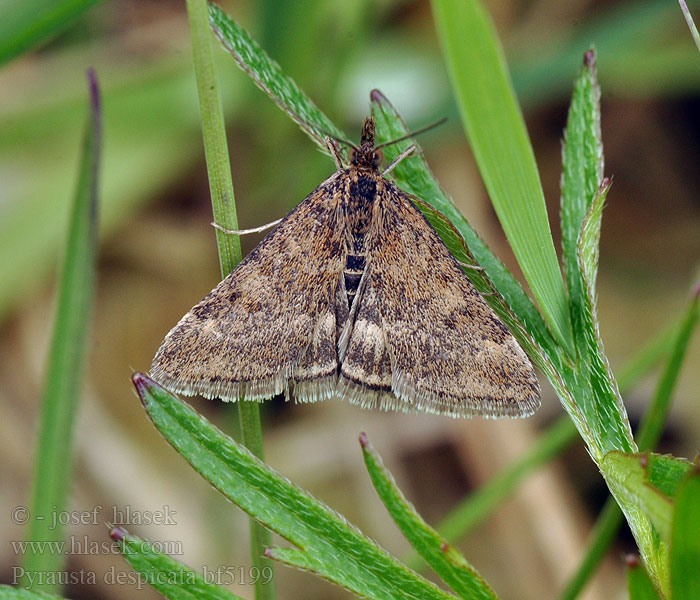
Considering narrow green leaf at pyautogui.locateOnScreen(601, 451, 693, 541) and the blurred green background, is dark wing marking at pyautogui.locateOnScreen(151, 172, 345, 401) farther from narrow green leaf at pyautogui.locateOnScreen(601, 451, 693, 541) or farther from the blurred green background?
the blurred green background

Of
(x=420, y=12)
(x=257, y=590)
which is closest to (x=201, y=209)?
(x=420, y=12)

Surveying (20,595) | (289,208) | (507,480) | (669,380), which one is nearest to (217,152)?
(20,595)

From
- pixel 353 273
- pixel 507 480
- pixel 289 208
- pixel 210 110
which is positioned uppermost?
pixel 289 208

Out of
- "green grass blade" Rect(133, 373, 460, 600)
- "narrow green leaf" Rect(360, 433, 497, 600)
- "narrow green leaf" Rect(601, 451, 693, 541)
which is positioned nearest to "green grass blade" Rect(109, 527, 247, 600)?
"green grass blade" Rect(133, 373, 460, 600)

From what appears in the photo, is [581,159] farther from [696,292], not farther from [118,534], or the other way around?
[118,534]

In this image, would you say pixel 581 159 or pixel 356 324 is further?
pixel 356 324

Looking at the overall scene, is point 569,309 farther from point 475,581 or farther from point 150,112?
point 150,112

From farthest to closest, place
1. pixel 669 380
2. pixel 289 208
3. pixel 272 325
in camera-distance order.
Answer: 1. pixel 289 208
2. pixel 272 325
3. pixel 669 380
